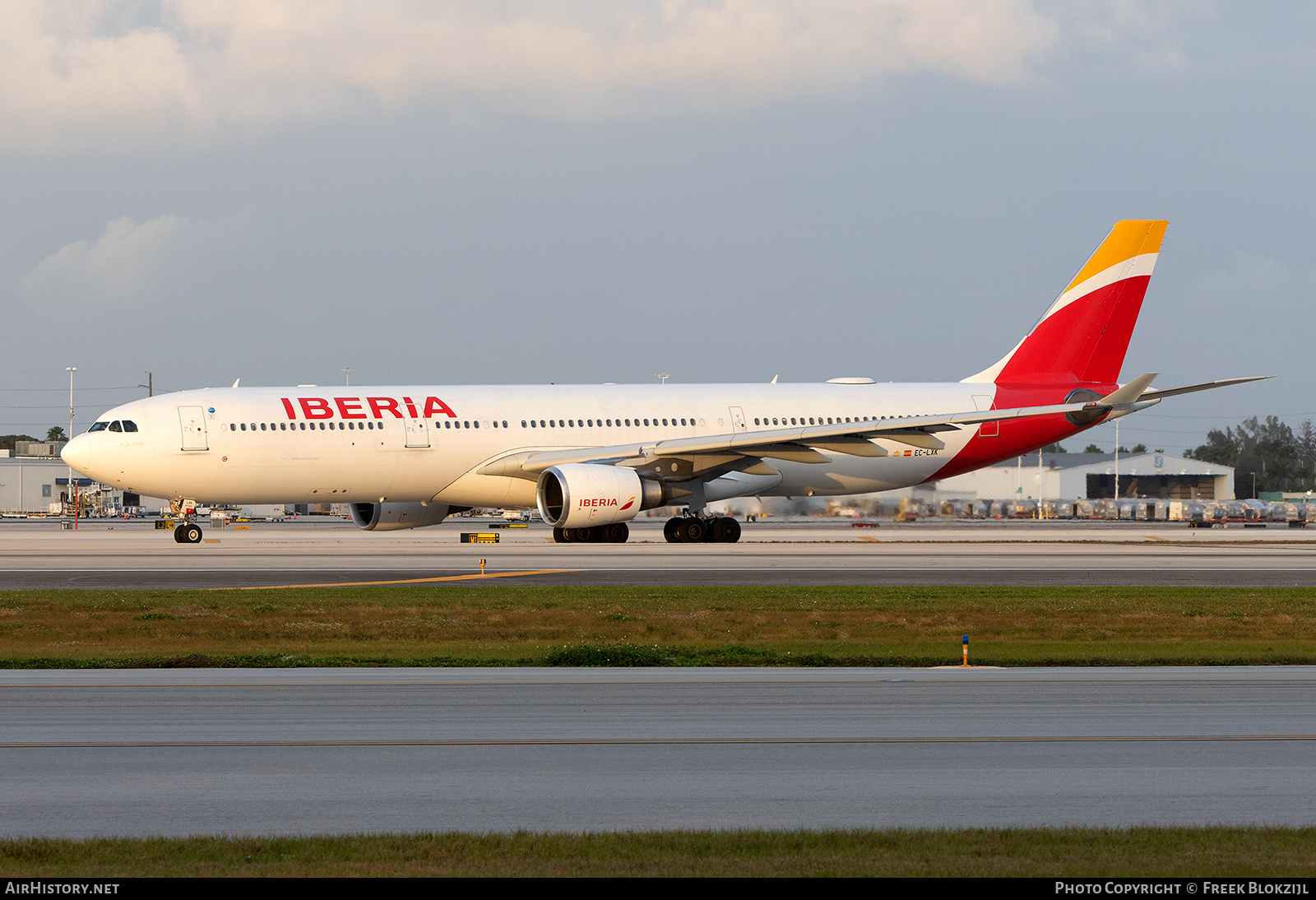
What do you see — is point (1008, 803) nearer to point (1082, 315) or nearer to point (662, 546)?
point (662, 546)

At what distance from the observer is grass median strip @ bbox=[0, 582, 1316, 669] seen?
1577 centimetres

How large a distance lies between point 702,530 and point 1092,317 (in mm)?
14530

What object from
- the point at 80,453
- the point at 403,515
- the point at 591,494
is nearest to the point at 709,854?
the point at 591,494

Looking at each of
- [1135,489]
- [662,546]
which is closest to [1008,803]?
[662,546]

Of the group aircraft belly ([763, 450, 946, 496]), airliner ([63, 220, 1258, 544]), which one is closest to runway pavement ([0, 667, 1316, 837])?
airliner ([63, 220, 1258, 544])

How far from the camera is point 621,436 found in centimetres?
4012

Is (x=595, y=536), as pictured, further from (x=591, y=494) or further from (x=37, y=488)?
(x=37, y=488)

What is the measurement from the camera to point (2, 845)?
6.98 m

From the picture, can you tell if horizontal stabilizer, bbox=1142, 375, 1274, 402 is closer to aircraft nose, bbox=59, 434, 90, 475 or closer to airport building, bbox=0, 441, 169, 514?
aircraft nose, bbox=59, 434, 90, 475

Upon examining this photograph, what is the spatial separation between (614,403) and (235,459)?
1098 centimetres


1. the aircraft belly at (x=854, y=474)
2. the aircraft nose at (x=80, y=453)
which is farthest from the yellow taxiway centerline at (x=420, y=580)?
the aircraft nose at (x=80, y=453)

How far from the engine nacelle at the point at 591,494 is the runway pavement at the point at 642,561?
920 mm

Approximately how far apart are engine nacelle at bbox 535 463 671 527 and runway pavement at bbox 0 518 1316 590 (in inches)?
36.2

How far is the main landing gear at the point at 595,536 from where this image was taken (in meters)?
39.3
